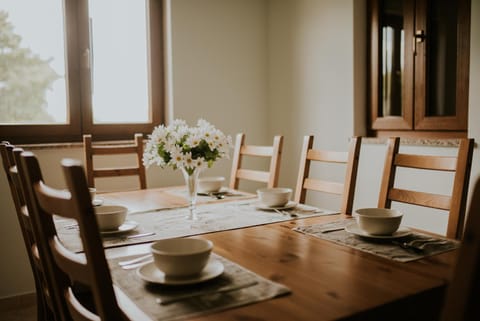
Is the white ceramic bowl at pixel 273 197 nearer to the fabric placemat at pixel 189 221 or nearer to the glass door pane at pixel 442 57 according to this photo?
the fabric placemat at pixel 189 221

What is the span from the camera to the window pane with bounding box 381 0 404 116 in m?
2.86

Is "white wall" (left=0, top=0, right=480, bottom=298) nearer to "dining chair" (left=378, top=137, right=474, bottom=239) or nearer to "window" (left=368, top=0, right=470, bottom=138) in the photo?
"window" (left=368, top=0, right=470, bottom=138)

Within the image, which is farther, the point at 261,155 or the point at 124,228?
the point at 261,155

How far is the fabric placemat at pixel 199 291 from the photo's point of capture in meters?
0.90

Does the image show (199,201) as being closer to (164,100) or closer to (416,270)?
(416,270)

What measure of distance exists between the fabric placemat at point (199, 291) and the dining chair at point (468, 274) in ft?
1.47

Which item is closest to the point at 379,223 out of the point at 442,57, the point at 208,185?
the point at 208,185

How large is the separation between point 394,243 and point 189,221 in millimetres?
720

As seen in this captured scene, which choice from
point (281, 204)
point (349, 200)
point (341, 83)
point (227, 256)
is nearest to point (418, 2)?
point (341, 83)

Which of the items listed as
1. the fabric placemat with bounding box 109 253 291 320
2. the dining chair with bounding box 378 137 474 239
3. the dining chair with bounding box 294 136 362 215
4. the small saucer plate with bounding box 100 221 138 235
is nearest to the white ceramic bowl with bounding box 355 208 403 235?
the dining chair with bounding box 378 137 474 239

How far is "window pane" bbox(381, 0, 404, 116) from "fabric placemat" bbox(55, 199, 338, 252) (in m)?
1.35

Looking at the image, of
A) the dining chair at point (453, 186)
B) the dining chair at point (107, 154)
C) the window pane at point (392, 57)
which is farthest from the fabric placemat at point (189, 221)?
the window pane at point (392, 57)

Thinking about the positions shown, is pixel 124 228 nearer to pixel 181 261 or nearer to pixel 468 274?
pixel 181 261

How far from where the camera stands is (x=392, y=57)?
9.59 ft
